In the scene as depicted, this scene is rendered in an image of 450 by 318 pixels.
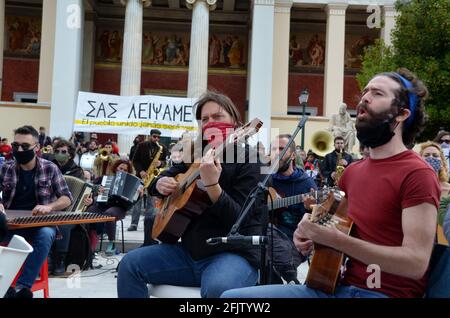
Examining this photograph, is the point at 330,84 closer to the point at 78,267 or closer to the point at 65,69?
the point at 65,69

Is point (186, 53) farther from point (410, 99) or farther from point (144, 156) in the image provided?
point (410, 99)

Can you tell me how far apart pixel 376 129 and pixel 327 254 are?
0.64 m

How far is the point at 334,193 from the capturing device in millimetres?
2471

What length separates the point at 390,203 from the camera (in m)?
2.40

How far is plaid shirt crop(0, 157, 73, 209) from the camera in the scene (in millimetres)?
6203

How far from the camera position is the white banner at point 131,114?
51.0 ft

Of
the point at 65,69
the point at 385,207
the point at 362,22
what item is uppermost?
the point at 362,22

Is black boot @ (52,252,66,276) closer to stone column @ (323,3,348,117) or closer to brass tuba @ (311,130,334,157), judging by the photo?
brass tuba @ (311,130,334,157)

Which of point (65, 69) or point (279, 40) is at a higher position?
point (279, 40)

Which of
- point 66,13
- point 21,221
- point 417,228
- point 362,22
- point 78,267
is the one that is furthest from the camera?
point 362,22

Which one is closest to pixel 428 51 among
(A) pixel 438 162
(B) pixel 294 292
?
(A) pixel 438 162

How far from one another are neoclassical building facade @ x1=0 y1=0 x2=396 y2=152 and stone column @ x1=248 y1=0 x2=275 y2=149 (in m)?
0.05
